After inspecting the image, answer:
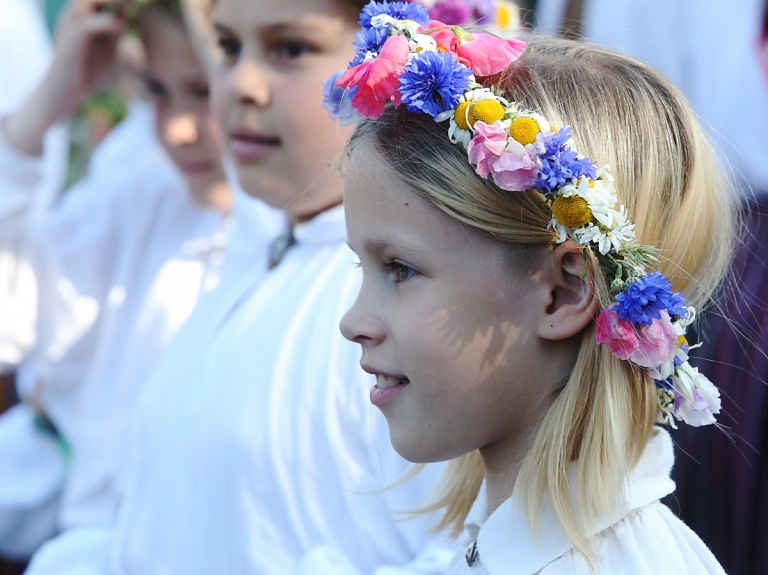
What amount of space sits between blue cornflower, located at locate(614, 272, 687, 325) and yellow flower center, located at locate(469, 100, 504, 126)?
0.90 ft

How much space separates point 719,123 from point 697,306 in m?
1.39

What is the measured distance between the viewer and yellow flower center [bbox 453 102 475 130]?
1178mm

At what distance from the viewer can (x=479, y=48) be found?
4.10 feet

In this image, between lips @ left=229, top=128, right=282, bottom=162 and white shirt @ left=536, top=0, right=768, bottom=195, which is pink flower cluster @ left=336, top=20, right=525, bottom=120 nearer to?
lips @ left=229, top=128, right=282, bottom=162

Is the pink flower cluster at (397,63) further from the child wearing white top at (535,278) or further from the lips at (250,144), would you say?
the lips at (250,144)

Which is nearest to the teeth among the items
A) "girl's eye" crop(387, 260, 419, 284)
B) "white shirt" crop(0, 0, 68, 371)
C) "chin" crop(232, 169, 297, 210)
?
"girl's eye" crop(387, 260, 419, 284)

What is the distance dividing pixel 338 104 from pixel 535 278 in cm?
47

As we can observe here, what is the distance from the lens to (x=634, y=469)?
1.23 metres

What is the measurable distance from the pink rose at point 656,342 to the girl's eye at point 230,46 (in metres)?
1.14

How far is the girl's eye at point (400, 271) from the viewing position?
1253 mm

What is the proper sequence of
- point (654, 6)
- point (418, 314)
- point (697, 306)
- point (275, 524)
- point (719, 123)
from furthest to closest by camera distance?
point (654, 6) → point (719, 123) → point (275, 524) → point (697, 306) → point (418, 314)

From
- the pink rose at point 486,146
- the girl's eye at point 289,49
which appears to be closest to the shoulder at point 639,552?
the pink rose at point 486,146

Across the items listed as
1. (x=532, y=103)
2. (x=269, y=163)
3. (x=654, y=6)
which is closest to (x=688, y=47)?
(x=654, y=6)

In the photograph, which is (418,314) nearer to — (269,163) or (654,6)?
(269,163)
